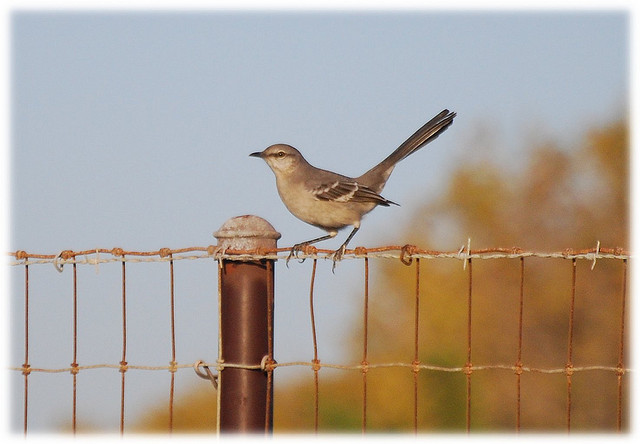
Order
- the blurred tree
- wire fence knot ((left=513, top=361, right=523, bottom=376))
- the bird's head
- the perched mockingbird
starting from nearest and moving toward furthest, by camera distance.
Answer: wire fence knot ((left=513, top=361, right=523, bottom=376)) < the perched mockingbird < the bird's head < the blurred tree

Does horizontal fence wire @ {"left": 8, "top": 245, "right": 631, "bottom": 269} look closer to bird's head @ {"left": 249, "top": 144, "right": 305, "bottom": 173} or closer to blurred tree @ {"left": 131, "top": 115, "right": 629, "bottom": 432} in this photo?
bird's head @ {"left": 249, "top": 144, "right": 305, "bottom": 173}

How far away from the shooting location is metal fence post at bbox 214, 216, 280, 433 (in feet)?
13.3

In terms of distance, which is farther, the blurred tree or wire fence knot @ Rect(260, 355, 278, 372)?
the blurred tree

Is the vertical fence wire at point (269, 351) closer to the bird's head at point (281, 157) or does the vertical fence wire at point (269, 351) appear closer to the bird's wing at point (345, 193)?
the bird's wing at point (345, 193)

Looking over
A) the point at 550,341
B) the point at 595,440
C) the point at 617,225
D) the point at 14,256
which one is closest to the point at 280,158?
the point at 14,256

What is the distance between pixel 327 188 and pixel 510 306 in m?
25.3

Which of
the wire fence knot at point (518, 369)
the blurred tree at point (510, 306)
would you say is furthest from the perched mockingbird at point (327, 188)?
the blurred tree at point (510, 306)

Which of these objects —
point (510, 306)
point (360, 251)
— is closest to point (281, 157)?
point (360, 251)

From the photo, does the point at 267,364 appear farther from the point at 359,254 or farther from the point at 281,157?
the point at 281,157

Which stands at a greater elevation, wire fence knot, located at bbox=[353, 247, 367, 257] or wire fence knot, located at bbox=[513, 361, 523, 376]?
wire fence knot, located at bbox=[353, 247, 367, 257]

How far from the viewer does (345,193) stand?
286 inches

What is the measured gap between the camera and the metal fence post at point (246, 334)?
160 inches

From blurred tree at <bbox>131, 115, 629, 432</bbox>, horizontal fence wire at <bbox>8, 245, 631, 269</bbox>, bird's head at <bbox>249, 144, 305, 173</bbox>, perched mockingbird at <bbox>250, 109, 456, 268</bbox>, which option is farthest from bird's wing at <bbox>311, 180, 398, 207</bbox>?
blurred tree at <bbox>131, 115, 629, 432</bbox>

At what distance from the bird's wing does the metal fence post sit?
9.82 feet
